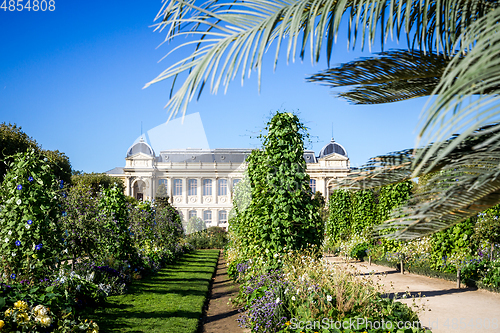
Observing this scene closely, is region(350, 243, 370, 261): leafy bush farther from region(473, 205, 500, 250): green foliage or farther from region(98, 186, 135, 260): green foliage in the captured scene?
region(98, 186, 135, 260): green foliage

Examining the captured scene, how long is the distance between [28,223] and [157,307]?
223cm

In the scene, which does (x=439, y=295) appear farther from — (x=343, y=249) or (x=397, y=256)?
(x=343, y=249)

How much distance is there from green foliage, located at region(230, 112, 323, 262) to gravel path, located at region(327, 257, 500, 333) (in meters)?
0.74

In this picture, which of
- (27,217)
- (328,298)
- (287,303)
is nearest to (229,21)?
(328,298)

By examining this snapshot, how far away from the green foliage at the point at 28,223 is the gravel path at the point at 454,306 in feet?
12.7

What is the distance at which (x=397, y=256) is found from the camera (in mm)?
9531

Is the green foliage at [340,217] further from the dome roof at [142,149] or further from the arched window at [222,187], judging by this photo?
the dome roof at [142,149]

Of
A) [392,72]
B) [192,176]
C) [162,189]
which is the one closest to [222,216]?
[192,176]

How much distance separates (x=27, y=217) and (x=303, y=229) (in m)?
3.77

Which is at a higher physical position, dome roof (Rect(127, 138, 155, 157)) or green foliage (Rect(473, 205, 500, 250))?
dome roof (Rect(127, 138, 155, 157))

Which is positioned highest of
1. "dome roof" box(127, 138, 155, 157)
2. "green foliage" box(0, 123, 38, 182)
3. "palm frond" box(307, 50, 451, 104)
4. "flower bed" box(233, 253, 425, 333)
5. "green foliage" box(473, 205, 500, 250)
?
"dome roof" box(127, 138, 155, 157)

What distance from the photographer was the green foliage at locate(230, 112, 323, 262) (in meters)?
5.60

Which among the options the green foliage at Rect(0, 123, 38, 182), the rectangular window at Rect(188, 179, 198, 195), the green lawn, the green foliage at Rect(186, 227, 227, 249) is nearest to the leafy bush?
the green lawn

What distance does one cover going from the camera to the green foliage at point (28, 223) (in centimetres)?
451
